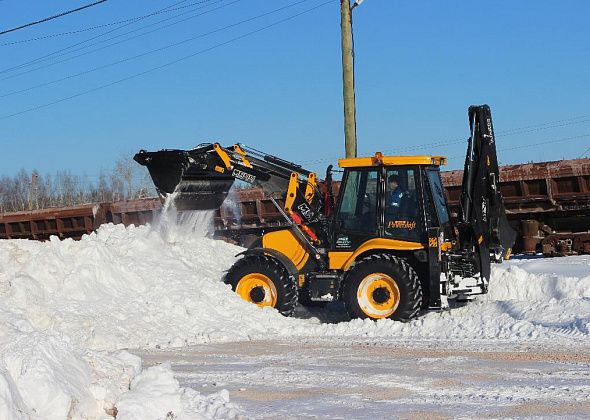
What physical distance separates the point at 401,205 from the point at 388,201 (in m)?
0.19

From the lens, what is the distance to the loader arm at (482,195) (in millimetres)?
13117

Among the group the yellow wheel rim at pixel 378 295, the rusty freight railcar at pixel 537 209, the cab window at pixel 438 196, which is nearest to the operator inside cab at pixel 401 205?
the cab window at pixel 438 196

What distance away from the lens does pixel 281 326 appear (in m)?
12.6

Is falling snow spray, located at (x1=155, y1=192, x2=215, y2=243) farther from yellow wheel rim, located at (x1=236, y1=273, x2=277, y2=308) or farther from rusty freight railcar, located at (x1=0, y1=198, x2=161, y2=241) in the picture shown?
rusty freight railcar, located at (x1=0, y1=198, x2=161, y2=241)

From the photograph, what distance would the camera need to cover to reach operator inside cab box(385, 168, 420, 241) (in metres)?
12.6

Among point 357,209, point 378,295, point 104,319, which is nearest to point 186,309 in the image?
point 104,319

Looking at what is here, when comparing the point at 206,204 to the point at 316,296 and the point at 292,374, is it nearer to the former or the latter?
the point at 316,296

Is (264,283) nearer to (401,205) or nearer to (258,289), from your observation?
(258,289)

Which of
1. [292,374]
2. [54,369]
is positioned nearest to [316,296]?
[292,374]

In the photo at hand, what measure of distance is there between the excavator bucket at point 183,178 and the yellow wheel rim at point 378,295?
335 cm

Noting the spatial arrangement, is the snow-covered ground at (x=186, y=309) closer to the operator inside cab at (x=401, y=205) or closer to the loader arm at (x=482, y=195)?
the loader arm at (x=482, y=195)

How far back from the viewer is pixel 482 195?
1323 centimetres

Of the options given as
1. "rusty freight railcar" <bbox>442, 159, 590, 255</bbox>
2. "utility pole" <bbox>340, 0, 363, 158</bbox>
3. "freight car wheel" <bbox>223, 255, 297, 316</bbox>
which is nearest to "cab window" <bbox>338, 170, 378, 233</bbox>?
"freight car wheel" <bbox>223, 255, 297, 316</bbox>

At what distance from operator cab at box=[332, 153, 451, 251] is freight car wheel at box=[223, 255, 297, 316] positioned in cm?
89
